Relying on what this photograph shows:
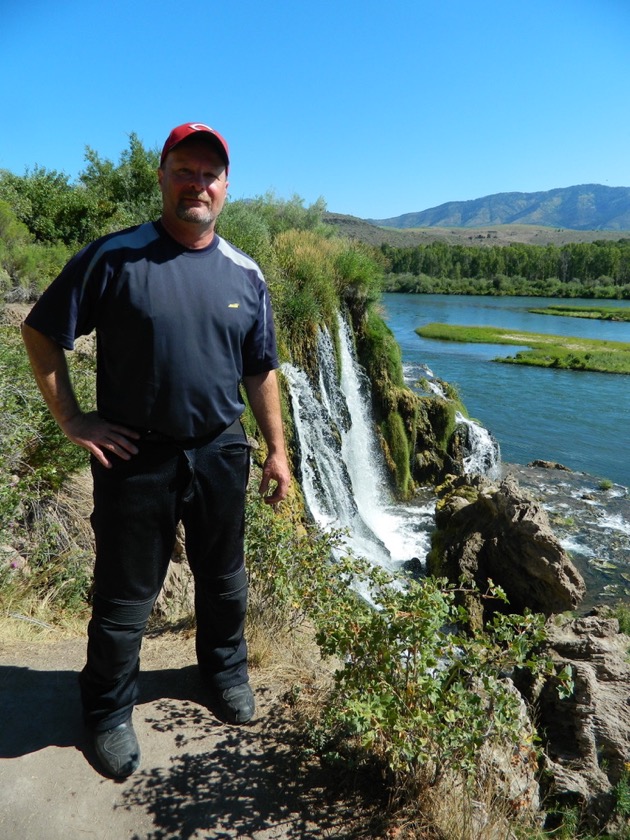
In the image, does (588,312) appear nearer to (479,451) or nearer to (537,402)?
(537,402)

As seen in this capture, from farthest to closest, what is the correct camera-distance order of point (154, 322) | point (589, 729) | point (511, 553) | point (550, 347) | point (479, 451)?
point (550, 347), point (479, 451), point (511, 553), point (589, 729), point (154, 322)

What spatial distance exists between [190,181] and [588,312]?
65.1 m

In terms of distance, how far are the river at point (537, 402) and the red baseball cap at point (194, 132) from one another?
48.3 feet

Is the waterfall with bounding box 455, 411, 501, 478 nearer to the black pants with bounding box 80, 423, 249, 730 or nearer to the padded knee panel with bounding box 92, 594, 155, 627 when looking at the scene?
the black pants with bounding box 80, 423, 249, 730

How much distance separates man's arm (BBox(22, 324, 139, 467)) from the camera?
84.8 inches

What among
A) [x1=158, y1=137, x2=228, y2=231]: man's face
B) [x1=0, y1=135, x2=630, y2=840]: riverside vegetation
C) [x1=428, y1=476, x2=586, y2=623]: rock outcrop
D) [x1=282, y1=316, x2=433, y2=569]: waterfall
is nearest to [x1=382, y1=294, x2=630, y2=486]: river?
[x1=282, y1=316, x2=433, y2=569]: waterfall

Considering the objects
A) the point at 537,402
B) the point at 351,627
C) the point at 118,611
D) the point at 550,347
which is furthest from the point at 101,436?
the point at 550,347

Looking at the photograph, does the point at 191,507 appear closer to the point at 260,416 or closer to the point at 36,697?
the point at 260,416

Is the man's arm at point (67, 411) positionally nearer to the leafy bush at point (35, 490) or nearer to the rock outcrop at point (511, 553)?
the leafy bush at point (35, 490)

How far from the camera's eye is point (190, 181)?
87.0 inches

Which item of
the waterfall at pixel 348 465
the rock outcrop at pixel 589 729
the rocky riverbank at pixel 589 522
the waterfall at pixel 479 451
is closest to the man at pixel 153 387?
the rock outcrop at pixel 589 729

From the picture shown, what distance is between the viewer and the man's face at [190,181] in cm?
220

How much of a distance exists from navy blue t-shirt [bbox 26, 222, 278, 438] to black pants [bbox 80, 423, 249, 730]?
0.47 ft

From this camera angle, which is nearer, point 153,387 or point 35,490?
point 153,387
